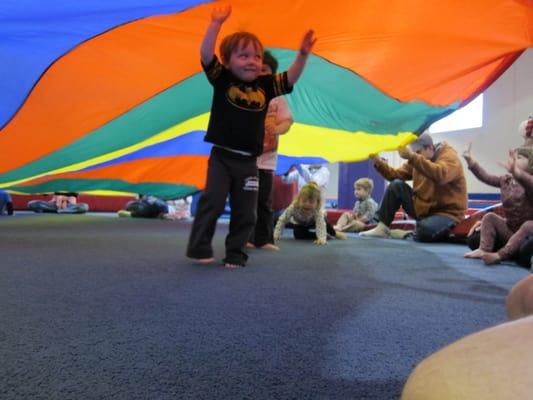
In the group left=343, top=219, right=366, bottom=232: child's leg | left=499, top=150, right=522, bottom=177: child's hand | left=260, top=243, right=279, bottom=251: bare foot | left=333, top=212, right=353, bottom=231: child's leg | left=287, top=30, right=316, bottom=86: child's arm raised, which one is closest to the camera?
left=287, top=30, right=316, bottom=86: child's arm raised

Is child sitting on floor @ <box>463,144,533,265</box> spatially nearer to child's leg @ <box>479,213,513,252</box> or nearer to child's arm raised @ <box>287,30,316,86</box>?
child's leg @ <box>479,213,513,252</box>

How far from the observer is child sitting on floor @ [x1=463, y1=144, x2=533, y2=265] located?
1.64 m

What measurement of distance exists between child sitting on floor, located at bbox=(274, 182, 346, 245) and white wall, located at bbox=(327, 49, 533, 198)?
12.3ft

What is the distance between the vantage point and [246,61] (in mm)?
1413

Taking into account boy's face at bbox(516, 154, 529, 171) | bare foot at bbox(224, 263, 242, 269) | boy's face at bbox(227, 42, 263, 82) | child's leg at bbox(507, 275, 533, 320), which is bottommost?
bare foot at bbox(224, 263, 242, 269)

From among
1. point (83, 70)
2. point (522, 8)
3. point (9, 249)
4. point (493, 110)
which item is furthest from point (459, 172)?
point (493, 110)

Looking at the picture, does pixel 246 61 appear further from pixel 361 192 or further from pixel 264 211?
pixel 361 192

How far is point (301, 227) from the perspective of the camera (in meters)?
2.73

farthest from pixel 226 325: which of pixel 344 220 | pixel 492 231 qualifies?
pixel 344 220

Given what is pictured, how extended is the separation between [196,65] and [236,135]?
529 mm

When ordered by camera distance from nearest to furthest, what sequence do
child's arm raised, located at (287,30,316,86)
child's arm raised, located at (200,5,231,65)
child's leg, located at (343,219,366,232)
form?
child's arm raised, located at (200,5,231,65) < child's arm raised, located at (287,30,316,86) < child's leg, located at (343,219,366,232)

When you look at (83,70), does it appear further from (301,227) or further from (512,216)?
(512,216)

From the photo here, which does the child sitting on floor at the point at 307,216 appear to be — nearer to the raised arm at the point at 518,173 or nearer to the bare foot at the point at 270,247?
the bare foot at the point at 270,247

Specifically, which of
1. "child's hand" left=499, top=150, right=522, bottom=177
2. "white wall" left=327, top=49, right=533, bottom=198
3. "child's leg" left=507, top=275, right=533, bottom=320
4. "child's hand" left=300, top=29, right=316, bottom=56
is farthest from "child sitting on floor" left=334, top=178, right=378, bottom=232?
"child's leg" left=507, top=275, right=533, bottom=320
